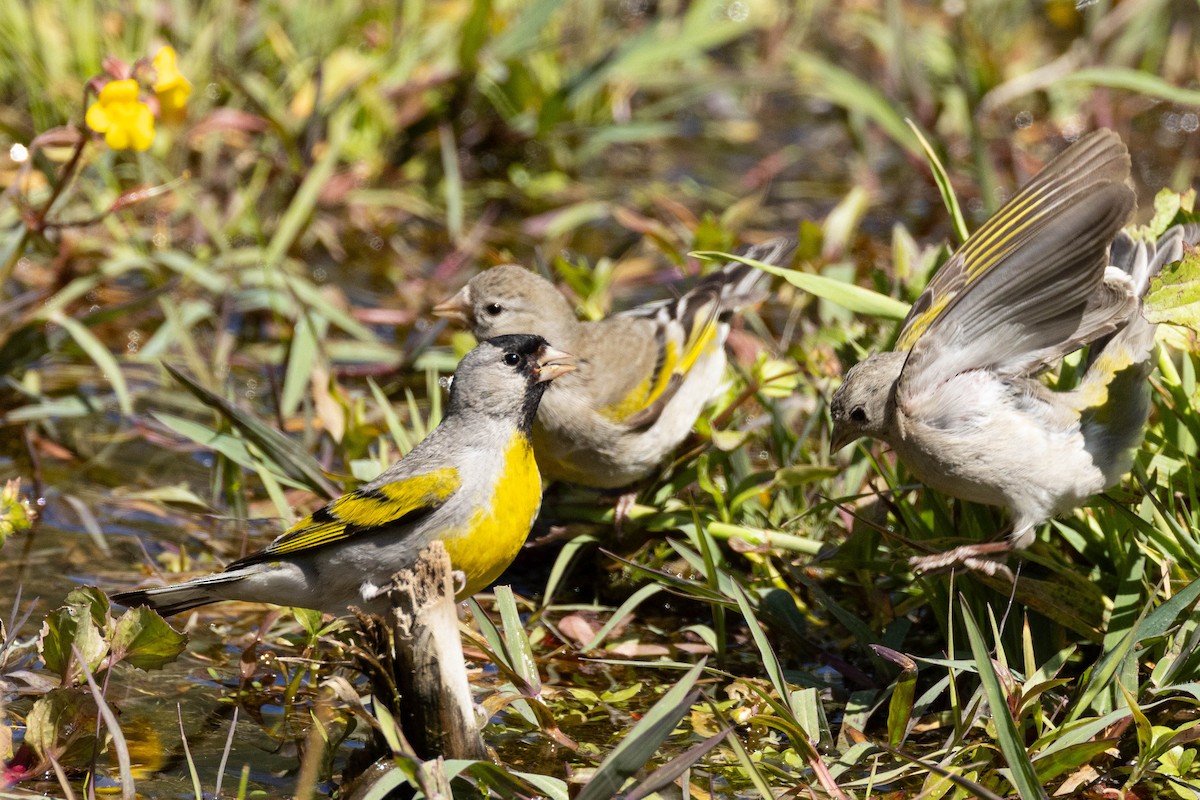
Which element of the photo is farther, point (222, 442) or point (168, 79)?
point (222, 442)

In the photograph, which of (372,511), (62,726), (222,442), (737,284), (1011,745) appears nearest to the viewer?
(1011,745)

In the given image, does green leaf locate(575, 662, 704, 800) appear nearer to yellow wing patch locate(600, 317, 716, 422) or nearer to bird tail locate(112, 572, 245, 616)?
bird tail locate(112, 572, 245, 616)

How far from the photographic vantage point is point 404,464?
425 cm

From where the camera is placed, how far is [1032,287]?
3.73 metres

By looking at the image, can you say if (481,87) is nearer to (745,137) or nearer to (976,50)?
(745,137)

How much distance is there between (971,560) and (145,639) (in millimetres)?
2138

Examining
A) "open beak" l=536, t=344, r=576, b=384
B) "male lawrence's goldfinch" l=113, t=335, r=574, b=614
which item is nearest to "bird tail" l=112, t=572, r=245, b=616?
"male lawrence's goldfinch" l=113, t=335, r=574, b=614

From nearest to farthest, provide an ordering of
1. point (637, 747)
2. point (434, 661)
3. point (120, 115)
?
1. point (637, 747)
2. point (434, 661)
3. point (120, 115)

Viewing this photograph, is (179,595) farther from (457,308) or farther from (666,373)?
(666,373)

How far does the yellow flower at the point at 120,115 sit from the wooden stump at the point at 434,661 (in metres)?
2.02

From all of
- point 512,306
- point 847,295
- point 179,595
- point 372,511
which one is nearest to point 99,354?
point 512,306

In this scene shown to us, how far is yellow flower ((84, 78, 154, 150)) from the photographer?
4.61 m

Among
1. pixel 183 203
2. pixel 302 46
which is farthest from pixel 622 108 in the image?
pixel 183 203

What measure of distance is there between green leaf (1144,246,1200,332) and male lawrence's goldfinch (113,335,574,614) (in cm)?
175
